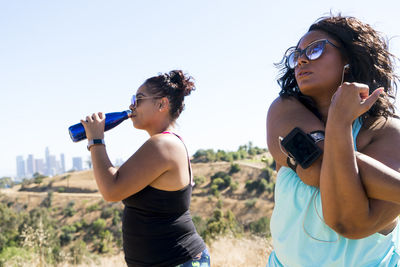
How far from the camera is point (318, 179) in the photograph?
53.4 inches

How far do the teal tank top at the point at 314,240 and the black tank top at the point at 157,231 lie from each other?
789mm

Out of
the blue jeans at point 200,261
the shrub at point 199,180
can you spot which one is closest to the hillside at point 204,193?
the shrub at point 199,180

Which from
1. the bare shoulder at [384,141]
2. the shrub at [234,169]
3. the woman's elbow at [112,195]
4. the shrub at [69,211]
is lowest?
the shrub at [69,211]

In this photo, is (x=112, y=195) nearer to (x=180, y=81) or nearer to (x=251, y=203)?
(x=180, y=81)

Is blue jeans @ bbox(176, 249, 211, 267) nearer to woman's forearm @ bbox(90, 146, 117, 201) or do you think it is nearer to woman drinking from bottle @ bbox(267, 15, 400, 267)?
woman's forearm @ bbox(90, 146, 117, 201)

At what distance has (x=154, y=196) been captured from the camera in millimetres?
2182

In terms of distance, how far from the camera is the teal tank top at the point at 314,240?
1.39m

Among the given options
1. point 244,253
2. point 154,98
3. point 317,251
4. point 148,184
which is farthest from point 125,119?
point 244,253

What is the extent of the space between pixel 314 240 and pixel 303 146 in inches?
14.1

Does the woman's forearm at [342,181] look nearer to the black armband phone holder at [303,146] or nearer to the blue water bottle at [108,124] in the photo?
the black armband phone holder at [303,146]

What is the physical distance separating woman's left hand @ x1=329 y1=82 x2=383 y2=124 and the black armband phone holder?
4.6 inches

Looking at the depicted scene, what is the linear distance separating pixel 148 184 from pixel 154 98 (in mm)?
597

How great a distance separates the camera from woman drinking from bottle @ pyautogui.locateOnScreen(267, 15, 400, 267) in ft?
4.17

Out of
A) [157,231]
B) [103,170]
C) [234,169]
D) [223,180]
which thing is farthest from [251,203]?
[103,170]
